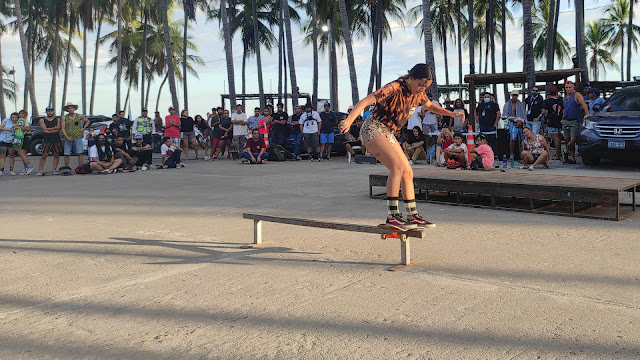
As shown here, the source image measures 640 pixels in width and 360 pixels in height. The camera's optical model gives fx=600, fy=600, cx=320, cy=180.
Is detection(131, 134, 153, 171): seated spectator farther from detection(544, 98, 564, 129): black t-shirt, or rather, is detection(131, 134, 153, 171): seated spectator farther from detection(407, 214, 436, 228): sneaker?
detection(407, 214, 436, 228): sneaker

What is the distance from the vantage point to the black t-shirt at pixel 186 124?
2128cm

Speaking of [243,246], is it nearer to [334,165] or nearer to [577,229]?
[577,229]

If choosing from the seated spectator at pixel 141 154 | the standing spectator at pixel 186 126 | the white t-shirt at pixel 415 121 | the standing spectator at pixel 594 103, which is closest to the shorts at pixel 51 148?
the seated spectator at pixel 141 154

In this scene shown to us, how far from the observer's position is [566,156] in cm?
1555

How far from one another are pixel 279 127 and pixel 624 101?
11064 mm

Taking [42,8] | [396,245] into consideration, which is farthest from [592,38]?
[396,245]

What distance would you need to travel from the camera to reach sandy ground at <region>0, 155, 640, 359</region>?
3.86 meters

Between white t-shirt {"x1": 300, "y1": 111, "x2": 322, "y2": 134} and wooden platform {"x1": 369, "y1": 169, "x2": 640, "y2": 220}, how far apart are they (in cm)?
948

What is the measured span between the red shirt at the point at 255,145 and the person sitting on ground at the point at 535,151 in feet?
27.9

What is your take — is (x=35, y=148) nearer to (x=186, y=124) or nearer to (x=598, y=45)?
(x=186, y=124)

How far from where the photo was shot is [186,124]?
21.4 m

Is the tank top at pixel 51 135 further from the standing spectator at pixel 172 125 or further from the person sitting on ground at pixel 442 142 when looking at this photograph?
the person sitting on ground at pixel 442 142

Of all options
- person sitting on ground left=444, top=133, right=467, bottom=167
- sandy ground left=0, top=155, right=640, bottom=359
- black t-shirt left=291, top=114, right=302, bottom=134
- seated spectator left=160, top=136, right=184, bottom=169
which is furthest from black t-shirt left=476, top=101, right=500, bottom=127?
seated spectator left=160, top=136, right=184, bottom=169

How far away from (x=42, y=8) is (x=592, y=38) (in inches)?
2041
